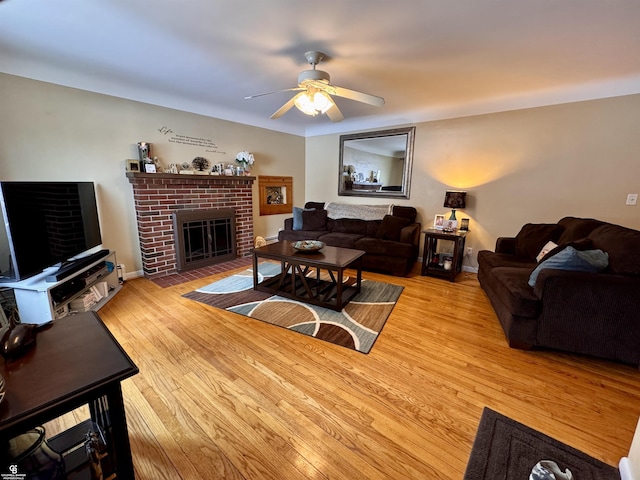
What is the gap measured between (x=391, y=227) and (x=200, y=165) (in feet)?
9.95

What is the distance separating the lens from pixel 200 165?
4.04 m

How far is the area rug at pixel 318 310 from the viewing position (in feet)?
7.65

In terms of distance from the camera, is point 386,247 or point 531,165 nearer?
point 531,165

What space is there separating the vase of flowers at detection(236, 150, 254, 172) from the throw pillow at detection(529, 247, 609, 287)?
406 cm

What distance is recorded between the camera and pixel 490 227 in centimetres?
380

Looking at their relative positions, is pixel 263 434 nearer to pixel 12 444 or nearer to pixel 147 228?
pixel 12 444

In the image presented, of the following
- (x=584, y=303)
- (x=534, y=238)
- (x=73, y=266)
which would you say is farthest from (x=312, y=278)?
(x=534, y=238)

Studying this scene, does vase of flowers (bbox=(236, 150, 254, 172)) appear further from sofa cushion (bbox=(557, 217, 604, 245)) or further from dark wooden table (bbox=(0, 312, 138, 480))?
sofa cushion (bbox=(557, 217, 604, 245))

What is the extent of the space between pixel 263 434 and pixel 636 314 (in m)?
2.53

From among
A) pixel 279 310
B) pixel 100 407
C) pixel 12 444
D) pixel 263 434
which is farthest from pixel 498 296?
pixel 12 444

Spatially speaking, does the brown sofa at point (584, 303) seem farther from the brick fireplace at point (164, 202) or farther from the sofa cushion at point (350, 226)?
the brick fireplace at point (164, 202)

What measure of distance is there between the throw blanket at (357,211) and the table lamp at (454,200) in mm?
894

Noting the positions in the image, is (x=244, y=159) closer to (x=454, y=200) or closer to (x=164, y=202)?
(x=164, y=202)

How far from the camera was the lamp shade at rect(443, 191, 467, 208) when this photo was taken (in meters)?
3.72
